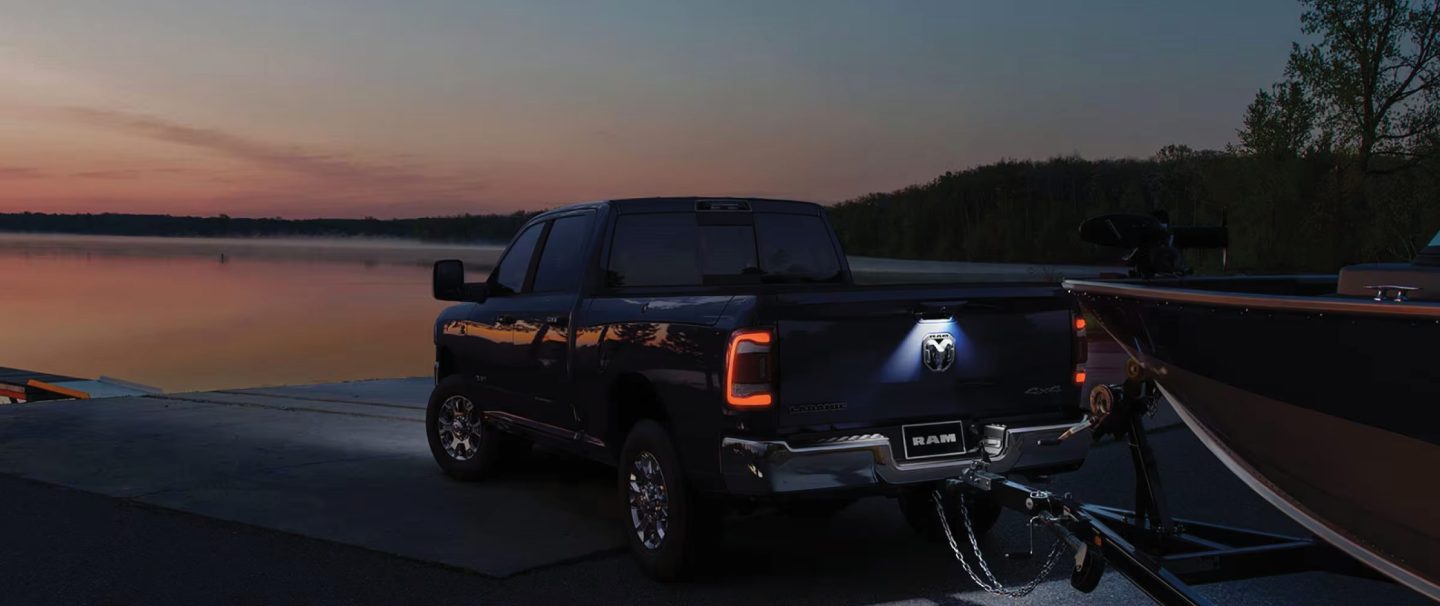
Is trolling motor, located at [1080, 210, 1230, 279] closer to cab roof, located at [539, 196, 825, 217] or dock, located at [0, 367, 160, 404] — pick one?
cab roof, located at [539, 196, 825, 217]

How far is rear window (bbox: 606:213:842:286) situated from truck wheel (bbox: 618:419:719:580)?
135 cm

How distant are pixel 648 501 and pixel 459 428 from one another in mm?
3396

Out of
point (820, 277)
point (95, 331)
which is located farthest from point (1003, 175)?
point (820, 277)

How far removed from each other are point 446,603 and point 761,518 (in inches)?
103

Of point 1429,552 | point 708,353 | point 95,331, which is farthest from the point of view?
point 95,331

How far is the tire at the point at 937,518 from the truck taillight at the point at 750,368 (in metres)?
1.88

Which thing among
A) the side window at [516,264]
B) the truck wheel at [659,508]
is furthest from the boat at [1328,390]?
the side window at [516,264]

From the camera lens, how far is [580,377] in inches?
282

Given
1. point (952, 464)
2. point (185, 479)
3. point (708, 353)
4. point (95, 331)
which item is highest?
point (708, 353)

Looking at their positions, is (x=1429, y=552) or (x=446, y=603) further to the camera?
(x=446, y=603)

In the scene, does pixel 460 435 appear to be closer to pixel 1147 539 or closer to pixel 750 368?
pixel 750 368

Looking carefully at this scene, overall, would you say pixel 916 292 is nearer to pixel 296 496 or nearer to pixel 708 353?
pixel 708 353

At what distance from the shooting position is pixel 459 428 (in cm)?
937

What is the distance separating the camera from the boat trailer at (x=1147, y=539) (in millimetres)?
4457
